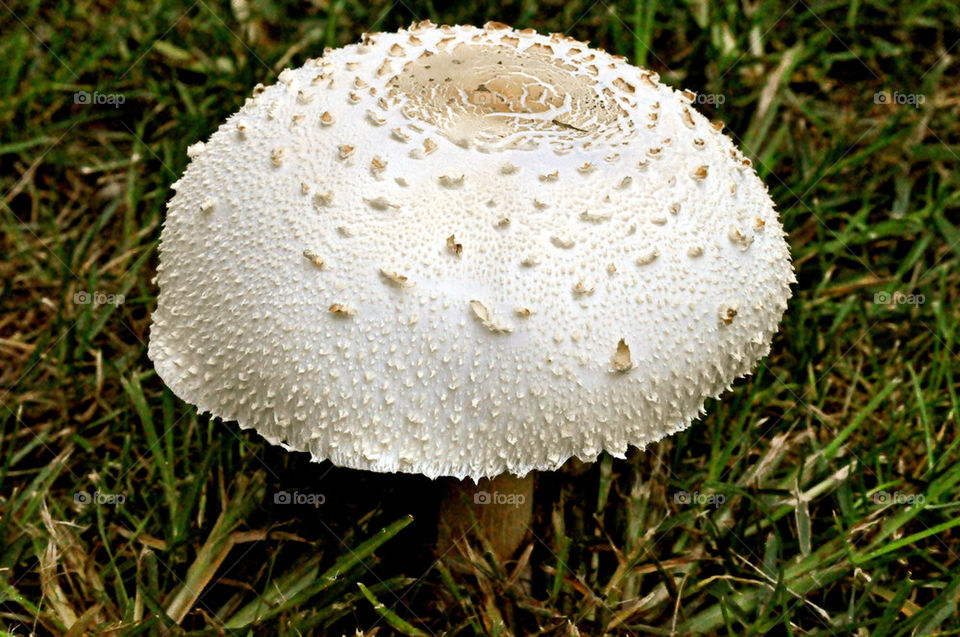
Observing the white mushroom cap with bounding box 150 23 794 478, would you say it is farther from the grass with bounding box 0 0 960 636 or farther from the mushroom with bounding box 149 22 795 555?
the grass with bounding box 0 0 960 636

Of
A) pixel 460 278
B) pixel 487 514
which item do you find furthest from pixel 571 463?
pixel 460 278

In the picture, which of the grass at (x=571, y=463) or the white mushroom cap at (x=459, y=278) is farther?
the grass at (x=571, y=463)

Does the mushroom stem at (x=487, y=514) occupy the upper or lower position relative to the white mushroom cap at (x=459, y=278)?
lower

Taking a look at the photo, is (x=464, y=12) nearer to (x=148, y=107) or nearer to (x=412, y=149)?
(x=148, y=107)

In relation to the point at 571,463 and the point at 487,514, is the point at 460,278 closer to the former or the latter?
the point at 487,514

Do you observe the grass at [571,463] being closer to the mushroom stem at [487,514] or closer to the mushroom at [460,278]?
the mushroom stem at [487,514]

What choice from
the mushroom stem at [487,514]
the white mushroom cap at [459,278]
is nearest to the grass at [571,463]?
the mushroom stem at [487,514]

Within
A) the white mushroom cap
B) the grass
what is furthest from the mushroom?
the grass
